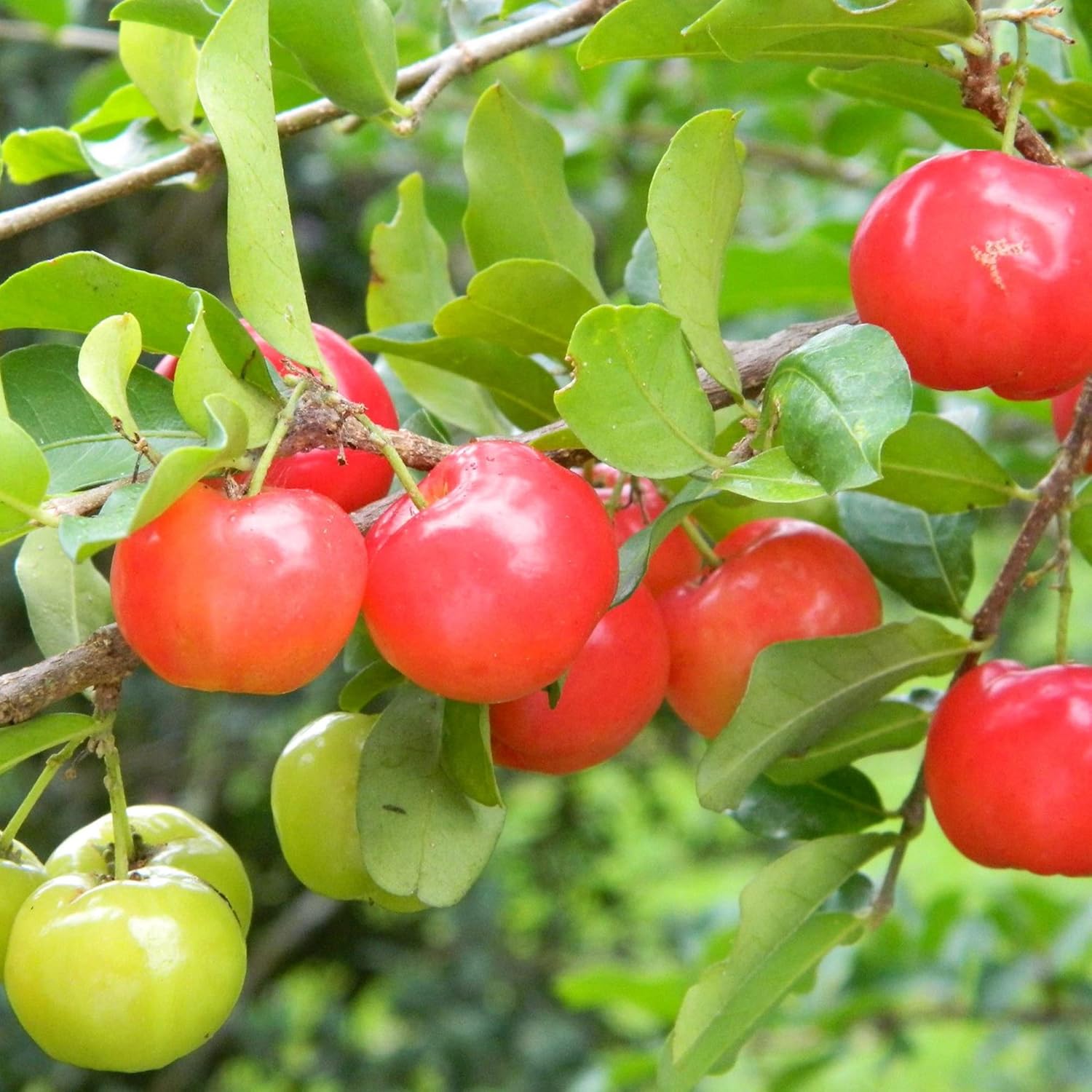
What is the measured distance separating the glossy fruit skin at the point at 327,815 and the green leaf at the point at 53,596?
19 centimetres

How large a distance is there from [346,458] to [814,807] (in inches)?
23.2

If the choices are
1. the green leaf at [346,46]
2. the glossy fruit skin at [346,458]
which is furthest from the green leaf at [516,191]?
the glossy fruit skin at [346,458]

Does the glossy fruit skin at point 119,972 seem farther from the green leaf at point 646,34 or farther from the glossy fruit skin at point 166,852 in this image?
the green leaf at point 646,34

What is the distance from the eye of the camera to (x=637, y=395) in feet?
2.71

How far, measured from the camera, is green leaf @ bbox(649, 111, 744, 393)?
835 millimetres

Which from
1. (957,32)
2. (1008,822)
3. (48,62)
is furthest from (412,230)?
(48,62)

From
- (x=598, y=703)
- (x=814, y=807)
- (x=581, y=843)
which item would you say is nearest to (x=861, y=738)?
(x=814, y=807)

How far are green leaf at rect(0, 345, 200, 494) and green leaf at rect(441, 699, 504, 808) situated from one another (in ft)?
0.82

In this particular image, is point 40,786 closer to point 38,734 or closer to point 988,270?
point 38,734

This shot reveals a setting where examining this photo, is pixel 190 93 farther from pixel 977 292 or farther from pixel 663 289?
pixel 977 292

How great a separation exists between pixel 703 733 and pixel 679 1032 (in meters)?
0.23

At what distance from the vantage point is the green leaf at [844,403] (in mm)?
760

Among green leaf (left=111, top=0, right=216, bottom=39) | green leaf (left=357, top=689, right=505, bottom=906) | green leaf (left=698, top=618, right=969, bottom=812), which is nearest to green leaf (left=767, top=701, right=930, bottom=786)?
green leaf (left=698, top=618, right=969, bottom=812)

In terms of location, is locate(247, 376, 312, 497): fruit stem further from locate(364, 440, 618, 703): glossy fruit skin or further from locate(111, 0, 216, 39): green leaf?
locate(111, 0, 216, 39): green leaf
